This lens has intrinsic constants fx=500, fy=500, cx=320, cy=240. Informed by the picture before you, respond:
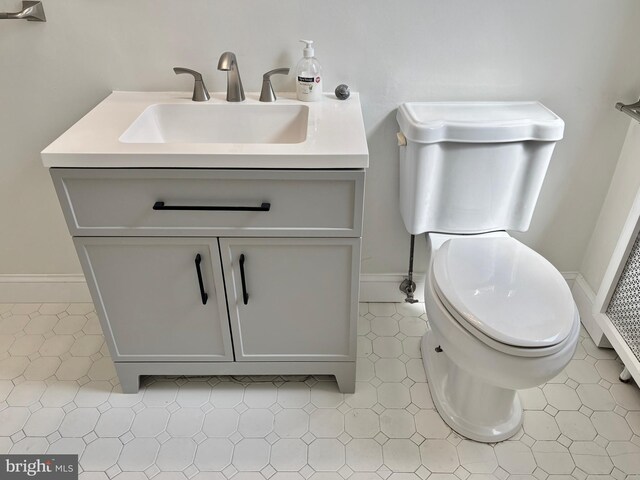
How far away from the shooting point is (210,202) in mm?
1231

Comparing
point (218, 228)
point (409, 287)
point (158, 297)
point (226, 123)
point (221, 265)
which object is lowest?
point (409, 287)

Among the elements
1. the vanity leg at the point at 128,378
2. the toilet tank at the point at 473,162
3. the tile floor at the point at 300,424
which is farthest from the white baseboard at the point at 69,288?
the vanity leg at the point at 128,378

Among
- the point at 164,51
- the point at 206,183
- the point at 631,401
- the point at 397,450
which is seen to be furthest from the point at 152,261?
the point at 631,401

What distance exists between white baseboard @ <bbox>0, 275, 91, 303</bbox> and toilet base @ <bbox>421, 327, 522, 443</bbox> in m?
1.38

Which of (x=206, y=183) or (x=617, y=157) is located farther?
(x=617, y=157)

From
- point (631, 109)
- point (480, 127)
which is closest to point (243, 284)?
point (480, 127)

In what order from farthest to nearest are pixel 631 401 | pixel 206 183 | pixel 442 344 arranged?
pixel 631 401, pixel 442 344, pixel 206 183

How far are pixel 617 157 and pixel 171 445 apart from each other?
167 cm

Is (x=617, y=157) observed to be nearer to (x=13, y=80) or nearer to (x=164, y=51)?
(x=164, y=51)

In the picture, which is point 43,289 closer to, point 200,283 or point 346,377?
point 200,283

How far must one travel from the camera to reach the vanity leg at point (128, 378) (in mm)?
1543

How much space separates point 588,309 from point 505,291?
29.9 inches

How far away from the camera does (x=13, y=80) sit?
1.52m

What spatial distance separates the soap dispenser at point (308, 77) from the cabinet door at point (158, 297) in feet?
1.70
